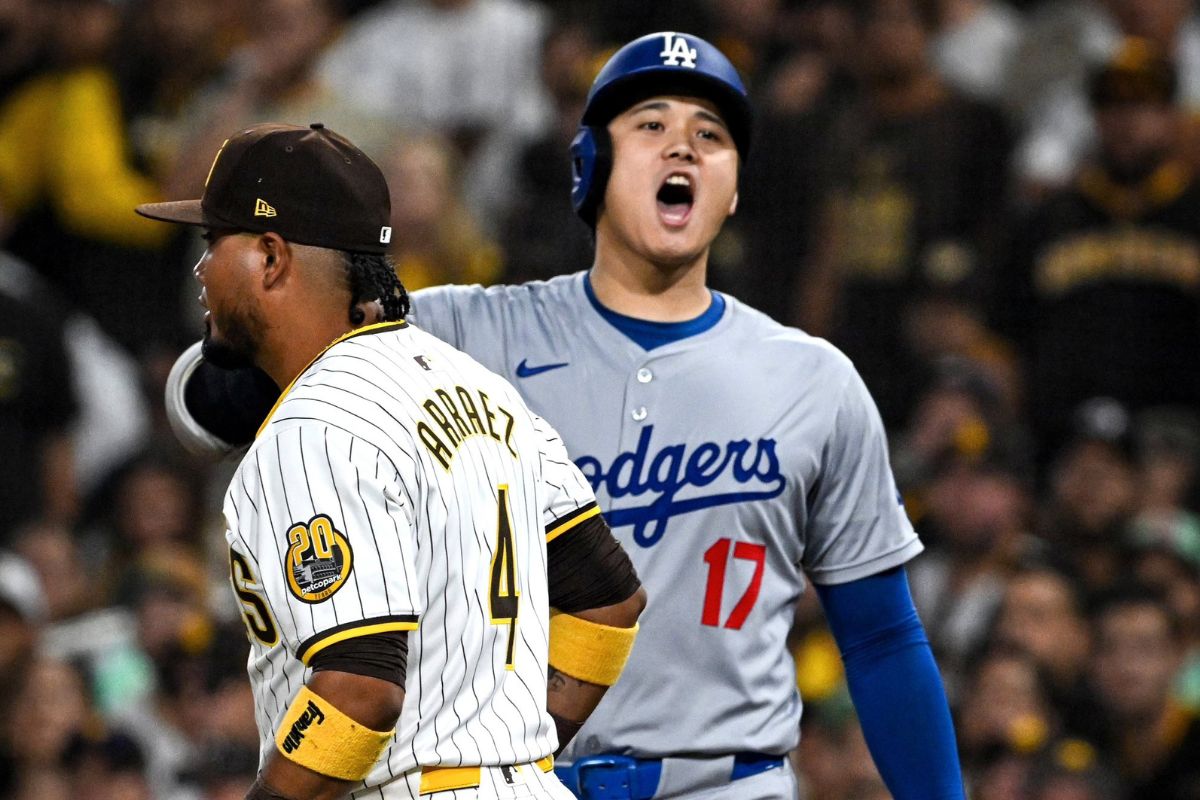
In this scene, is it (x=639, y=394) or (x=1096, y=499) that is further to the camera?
(x=1096, y=499)

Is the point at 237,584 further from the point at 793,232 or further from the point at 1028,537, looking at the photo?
the point at 793,232

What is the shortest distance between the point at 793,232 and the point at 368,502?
4910 mm

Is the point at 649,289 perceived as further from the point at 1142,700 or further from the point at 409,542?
the point at 1142,700

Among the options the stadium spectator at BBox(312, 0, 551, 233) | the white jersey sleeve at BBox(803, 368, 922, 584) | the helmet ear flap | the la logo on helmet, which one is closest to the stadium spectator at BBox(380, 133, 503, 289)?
the stadium spectator at BBox(312, 0, 551, 233)

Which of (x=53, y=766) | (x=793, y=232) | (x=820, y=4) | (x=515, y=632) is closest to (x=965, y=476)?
(x=793, y=232)

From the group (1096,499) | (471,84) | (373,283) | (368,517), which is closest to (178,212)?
(373,283)

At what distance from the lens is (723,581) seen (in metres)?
3.26

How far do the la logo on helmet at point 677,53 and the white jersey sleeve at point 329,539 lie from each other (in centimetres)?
126

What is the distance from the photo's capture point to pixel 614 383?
3367mm

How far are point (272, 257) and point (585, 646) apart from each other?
2.38 feet

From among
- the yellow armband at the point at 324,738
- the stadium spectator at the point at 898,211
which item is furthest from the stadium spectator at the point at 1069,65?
the yellow armband at the point at 324,738

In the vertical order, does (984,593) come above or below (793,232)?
below

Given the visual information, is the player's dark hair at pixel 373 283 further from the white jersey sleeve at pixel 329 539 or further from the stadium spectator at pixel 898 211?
the stadium spectator at pixel 898 211

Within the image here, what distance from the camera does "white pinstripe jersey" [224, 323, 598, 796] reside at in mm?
2365
